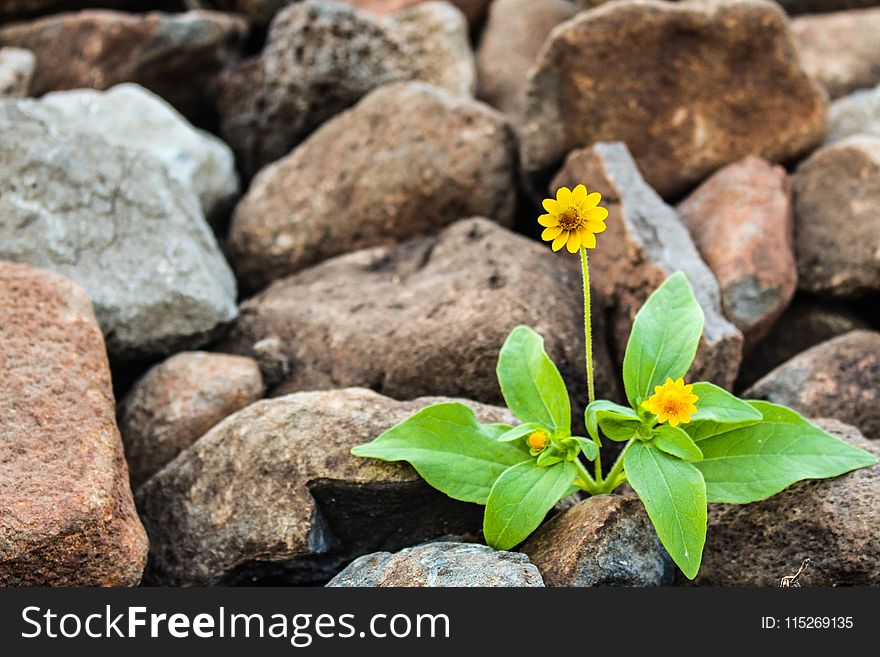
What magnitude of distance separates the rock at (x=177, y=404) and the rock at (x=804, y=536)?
157 cm

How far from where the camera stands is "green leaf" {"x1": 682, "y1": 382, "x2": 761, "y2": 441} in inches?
99.6

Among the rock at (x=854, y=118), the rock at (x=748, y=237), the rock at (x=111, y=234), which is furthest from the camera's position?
the rock at (x=854, y=118)

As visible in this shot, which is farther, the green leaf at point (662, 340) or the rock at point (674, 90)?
the rock at point (674, 90)

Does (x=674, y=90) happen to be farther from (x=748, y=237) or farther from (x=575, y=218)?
(x=575, y=218)

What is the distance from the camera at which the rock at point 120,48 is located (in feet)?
15.6

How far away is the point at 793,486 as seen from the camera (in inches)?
104

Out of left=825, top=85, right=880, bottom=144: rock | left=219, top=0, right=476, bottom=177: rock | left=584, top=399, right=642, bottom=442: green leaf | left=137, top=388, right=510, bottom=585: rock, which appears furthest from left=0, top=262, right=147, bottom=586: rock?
left=825, top=85, right=880, bottom=144: rock

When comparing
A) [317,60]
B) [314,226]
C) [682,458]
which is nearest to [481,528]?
[682,458]

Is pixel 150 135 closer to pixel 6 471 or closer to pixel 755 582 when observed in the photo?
pixel 6 471

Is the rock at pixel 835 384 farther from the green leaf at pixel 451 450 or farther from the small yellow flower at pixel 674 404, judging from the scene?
the green leaf at pixel 451 450

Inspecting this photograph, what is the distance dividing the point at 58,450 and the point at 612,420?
4.85ft

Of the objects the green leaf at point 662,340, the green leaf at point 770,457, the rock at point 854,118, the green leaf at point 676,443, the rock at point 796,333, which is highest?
the rock at point 854,118

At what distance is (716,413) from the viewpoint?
2.55 metres

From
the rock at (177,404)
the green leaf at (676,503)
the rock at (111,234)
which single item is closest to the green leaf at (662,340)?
the green leaf at (676,503)
